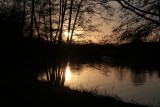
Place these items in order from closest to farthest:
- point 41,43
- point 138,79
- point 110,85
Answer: point 41,43 → point 110,85 → point 138,79

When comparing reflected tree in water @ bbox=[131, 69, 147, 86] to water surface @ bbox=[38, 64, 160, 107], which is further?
reflected tree in water @ bbox=[131, 69, 147, 86]

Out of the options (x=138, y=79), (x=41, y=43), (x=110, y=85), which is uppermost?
(x=41, y=43)

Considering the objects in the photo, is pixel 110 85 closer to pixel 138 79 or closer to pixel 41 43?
pixel 138 79

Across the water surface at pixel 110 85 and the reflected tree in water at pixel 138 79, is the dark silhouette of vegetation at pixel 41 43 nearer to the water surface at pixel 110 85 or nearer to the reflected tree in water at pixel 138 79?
the water surface at pixel 110 85

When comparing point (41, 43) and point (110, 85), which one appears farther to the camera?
point (110, 85)

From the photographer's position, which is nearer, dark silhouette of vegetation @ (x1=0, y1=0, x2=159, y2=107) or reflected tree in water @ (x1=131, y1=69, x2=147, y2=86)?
dark silhouette of vegetation @ (x1=0, y1=0, x2=159, y2=107)

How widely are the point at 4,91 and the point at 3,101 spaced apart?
234 cm

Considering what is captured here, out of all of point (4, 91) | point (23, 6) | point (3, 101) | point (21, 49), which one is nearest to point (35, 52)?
point (21, 49)

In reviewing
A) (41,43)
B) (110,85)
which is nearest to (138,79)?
(110,85)

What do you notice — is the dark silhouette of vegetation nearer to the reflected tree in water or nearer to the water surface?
the water surface

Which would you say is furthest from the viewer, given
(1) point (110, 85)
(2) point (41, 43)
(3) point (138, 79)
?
(3) point (138, 79)

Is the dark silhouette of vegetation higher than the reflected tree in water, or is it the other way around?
the dark silhouette of vegetation

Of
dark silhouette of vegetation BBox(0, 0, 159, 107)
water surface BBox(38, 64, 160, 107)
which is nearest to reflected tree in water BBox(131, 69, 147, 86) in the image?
water surface BBox(38, 64, 160, 107)

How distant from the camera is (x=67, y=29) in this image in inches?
850
